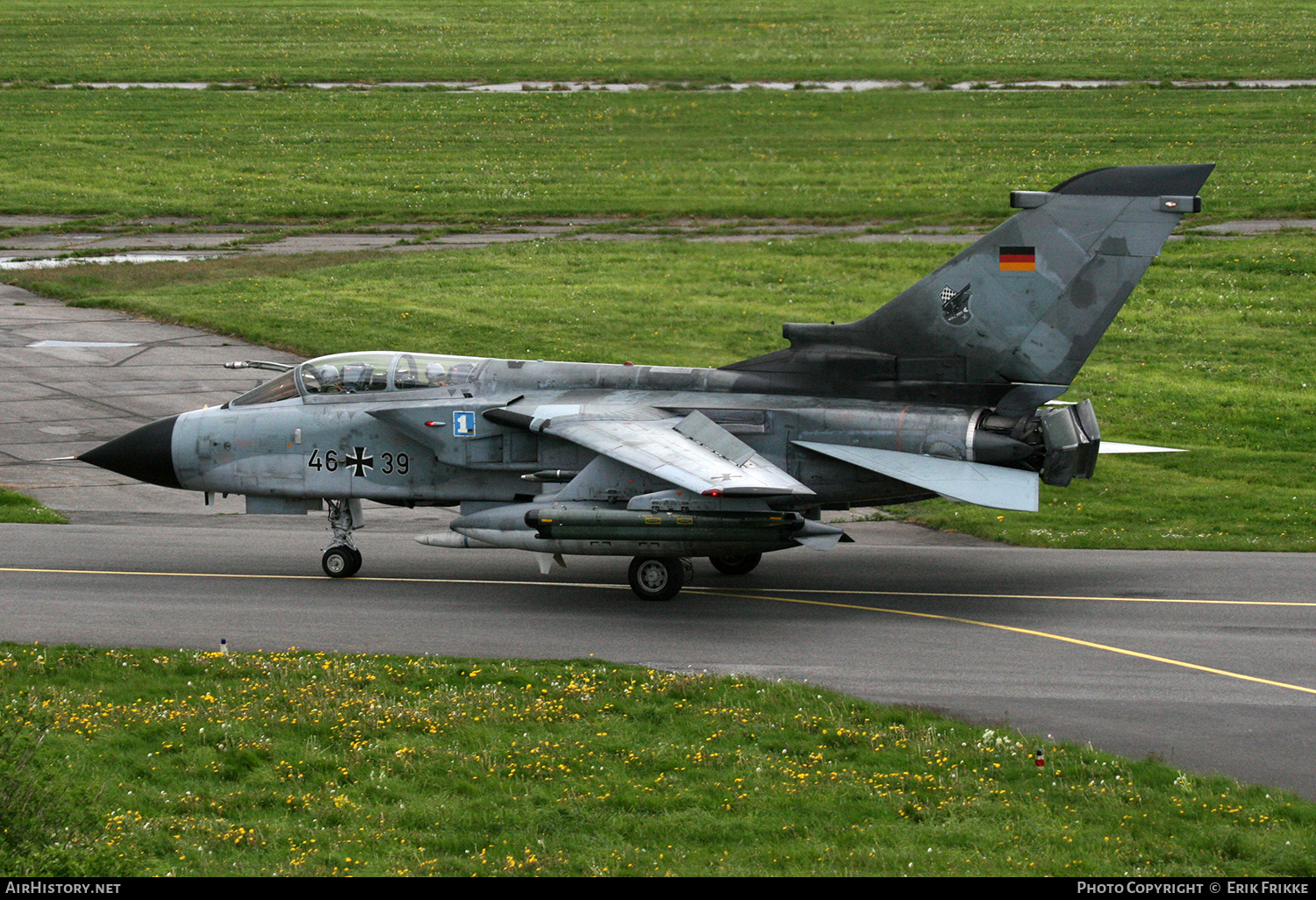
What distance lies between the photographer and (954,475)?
1858 centimetres

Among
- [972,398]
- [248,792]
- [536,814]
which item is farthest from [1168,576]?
[248,792]

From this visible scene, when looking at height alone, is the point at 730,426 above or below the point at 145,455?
above

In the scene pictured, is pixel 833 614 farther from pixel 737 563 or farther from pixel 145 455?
pixel 145 455

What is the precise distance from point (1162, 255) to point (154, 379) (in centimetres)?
2945

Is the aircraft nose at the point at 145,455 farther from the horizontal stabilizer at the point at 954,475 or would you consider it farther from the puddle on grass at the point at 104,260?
the puddle on grass at the point at 104,260

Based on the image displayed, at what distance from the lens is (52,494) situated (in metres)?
26.5

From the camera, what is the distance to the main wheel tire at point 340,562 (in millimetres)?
20969

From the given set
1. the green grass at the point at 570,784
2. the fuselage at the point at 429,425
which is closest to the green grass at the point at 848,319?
the fuselage at the point at 429,425

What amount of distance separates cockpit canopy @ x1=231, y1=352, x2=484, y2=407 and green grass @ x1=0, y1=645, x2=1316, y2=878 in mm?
6276

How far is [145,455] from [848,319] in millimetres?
20702

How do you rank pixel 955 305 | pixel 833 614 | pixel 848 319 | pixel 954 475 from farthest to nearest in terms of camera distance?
pixel 848 319 → pixel 955 305 → pixel 833 614 → pixel 954 475

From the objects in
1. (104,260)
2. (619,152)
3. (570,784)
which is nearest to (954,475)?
(570,784)

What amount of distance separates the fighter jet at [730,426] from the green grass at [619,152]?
28.3 meters

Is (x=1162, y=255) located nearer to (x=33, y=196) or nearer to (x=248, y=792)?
(x=248, y=792)
